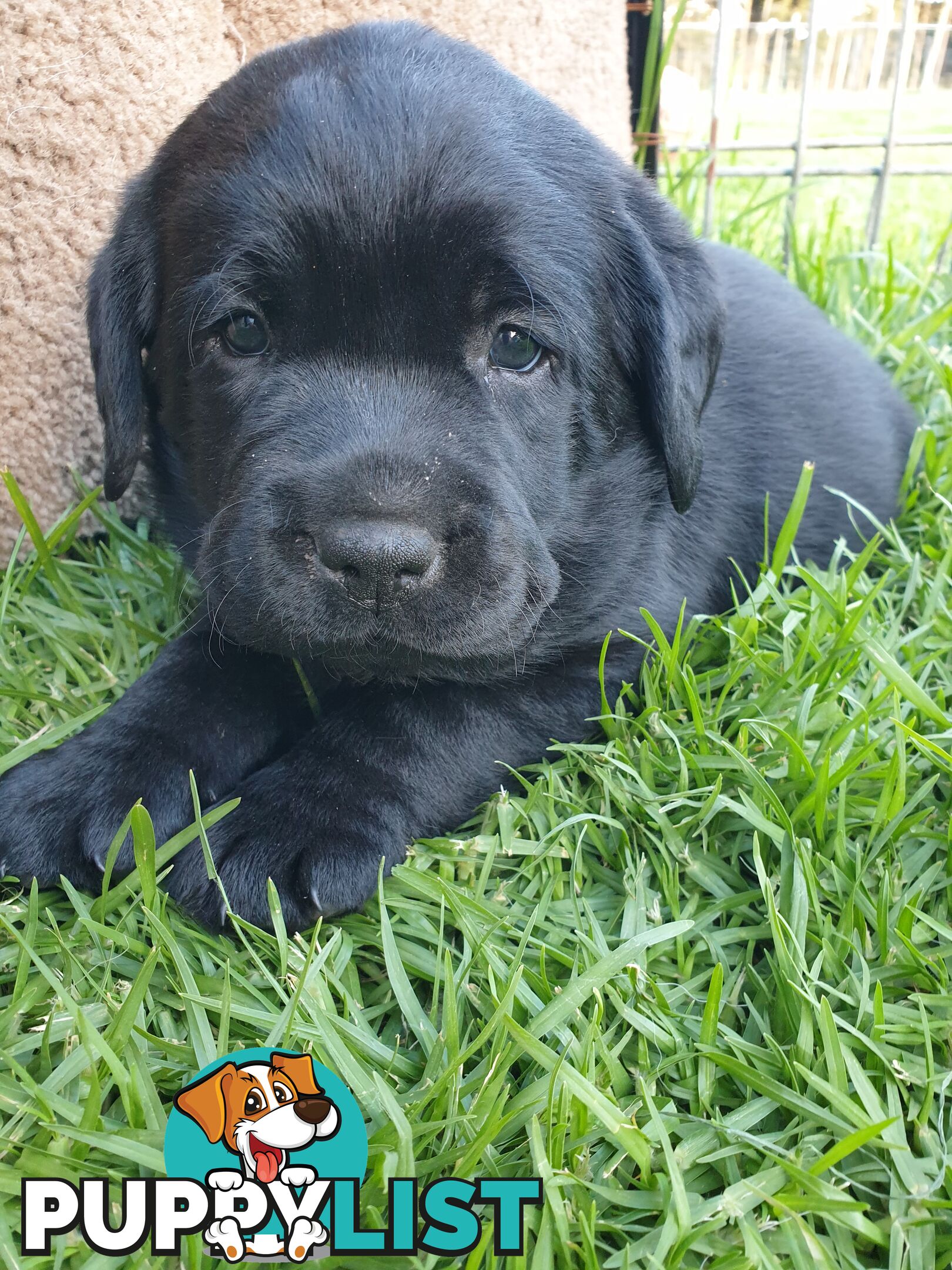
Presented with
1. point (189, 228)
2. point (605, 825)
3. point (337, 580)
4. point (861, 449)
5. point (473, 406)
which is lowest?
point (605, 825)

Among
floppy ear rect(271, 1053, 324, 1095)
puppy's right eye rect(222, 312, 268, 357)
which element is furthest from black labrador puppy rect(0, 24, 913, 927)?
floppy ear rect(271, 1053, 324, 1095)

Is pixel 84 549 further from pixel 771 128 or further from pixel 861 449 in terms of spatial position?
pixel 771 128

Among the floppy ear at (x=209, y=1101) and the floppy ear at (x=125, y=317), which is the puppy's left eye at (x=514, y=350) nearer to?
the floppy ear at (x=125, y=317)

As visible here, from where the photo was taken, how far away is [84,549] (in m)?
2.39

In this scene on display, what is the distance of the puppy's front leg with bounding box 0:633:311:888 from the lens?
1.51 meters

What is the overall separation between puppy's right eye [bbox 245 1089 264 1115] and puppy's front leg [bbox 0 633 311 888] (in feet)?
1.48

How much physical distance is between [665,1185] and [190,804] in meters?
0.83

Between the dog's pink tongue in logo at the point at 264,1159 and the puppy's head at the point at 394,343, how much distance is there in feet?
2.03

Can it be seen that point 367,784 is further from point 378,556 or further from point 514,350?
point 514,350

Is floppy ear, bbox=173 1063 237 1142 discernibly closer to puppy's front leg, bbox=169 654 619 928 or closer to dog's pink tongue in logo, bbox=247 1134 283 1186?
dog's pink tongue in logo, bbox=247 1134 283 1186

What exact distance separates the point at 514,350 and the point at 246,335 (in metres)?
0.40

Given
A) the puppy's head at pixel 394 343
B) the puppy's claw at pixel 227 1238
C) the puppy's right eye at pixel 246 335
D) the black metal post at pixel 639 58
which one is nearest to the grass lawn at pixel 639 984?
the puppy's claw at pixel 227 1238

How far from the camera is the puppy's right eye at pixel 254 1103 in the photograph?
114cm

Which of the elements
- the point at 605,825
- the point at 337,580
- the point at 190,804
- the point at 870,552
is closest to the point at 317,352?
the point at 337,580
